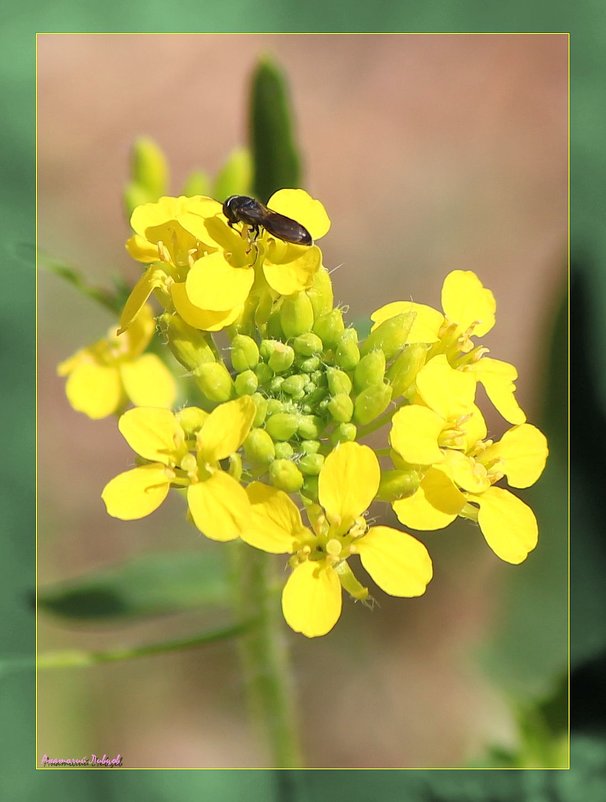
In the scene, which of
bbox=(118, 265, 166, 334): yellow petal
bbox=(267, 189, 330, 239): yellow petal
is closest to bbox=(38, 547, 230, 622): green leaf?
bbox=(118, 265, 166, 334): yellow petal

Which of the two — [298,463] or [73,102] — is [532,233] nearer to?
[73,102]

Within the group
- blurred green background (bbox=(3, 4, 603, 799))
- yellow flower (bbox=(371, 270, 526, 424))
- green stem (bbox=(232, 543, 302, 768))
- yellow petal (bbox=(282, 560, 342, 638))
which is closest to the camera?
yellow petal (bbox=(282, 560, 342, 638))

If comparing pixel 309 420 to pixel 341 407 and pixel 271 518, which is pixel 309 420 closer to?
pixel 341 407

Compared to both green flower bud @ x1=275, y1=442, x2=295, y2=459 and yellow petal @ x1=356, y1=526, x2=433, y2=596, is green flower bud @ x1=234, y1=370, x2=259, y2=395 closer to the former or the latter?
green flower bud @ x1=275, y1=442, x2=295, y2=459

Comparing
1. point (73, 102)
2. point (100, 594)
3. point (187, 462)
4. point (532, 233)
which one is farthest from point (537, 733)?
point (73, 102)

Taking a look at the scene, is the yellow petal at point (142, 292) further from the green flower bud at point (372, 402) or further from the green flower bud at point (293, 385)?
the green flower bud at point (372, 402)

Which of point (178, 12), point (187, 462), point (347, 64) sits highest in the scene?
point (347, 64)

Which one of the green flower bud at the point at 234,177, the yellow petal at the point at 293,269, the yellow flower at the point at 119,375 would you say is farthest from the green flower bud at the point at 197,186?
the yellow petal at the point at 293,269
